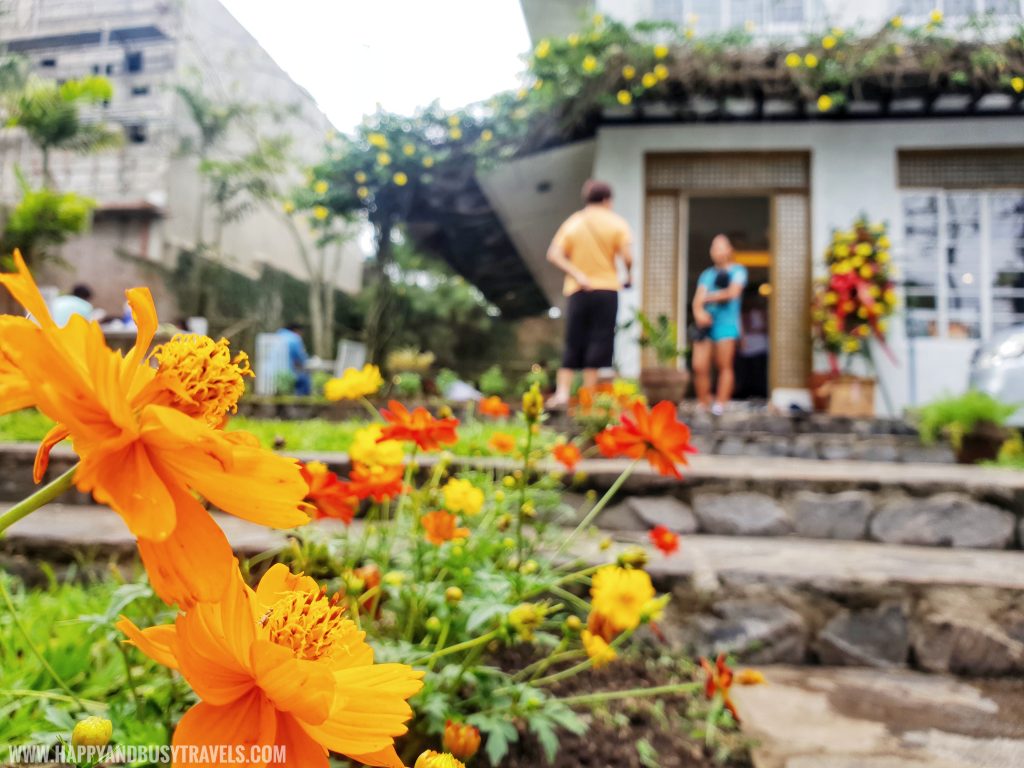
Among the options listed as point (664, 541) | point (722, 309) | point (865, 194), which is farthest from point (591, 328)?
point (865, 194)

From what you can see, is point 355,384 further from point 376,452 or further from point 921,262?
point 921,262

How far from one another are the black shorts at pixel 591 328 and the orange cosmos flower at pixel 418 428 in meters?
2.89

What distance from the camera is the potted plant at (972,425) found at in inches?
120

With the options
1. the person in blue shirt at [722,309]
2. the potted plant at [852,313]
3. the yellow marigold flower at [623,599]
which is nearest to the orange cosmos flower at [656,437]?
the yellow marigold flower at [623,599]

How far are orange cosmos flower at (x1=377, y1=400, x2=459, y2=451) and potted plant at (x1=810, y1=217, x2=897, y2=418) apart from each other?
4739 millimetres

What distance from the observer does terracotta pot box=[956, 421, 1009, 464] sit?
9.94 feet

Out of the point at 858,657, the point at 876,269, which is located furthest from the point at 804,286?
the point at 858,657

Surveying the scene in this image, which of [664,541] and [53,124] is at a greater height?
[53,124]

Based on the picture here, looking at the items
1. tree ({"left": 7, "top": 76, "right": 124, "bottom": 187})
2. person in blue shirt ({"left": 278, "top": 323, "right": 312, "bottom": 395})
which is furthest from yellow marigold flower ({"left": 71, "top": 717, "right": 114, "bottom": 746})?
person in blue shirt ({"left": 278, "top": 323, "right": 312, "bottom": 395})

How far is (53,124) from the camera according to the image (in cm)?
715

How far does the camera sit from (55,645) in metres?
0.83

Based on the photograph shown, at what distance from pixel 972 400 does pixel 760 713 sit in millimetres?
2790

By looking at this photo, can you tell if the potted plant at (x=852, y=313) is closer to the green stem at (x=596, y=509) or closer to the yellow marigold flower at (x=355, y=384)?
the green stem at (x=596, y=509)

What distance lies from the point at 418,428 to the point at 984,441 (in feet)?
10.6
